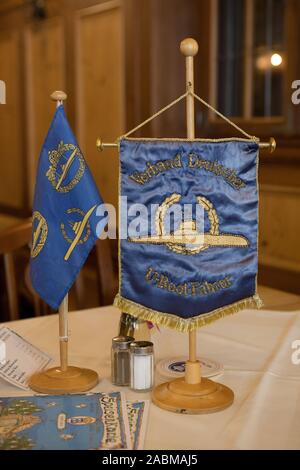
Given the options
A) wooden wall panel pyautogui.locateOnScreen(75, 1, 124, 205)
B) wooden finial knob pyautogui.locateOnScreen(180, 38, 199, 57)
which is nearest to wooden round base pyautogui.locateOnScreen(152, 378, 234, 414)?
wooden finial knob pyautogui.locateOnScreen(180, 38, 199, 57)

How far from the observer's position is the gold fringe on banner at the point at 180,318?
48.4 inches

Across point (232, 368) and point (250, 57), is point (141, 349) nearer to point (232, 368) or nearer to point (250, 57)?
point (232, 368)

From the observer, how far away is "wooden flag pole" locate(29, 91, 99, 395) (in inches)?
50.4

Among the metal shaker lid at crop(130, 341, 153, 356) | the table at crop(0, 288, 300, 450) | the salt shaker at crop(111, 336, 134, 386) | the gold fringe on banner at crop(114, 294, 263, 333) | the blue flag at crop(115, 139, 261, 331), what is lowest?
the table at crop(0, 288, 300, 450)

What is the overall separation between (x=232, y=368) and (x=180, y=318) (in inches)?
10.6

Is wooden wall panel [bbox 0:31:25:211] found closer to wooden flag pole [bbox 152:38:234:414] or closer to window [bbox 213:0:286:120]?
window [bbox 213:0:286:120]

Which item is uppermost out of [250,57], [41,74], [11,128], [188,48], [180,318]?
[41,74]

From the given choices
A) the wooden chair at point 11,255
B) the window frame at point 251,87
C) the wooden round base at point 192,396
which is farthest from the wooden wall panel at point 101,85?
the wooden round base at point 192,396

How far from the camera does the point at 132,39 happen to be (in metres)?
4.04

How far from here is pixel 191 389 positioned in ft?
4.09

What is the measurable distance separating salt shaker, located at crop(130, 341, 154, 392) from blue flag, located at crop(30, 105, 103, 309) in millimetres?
181

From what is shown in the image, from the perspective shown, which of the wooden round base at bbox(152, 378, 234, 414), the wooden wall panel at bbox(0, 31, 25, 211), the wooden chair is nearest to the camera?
the wooden round base at bbox(152, 378, 234, 414)

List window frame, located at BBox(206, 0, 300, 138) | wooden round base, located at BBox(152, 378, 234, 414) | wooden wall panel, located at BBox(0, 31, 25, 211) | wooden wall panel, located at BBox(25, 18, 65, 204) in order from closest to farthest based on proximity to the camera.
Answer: wooden round base, located at BBox(152, 378, 234, 414) → window frame, located at BBox(206, 0, 300, 138) → wooden wall panel, located at BBox(25, 18, 65, 204) → wooden wall panel, located at BBox(0, 31, 25, 211)

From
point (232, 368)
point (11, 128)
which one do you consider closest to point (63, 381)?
point (232, 368)
